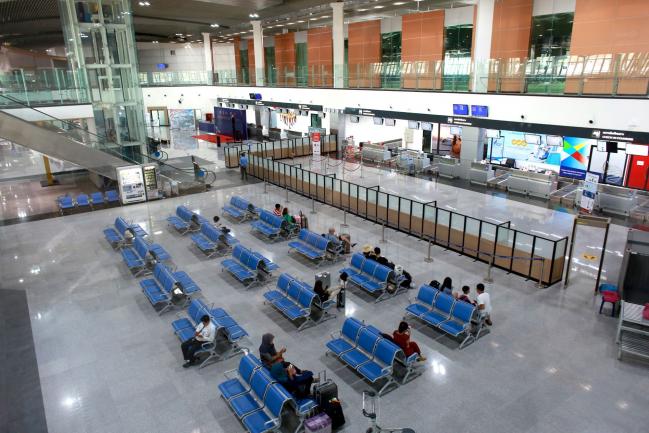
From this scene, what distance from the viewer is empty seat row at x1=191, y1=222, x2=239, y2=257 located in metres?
13.6

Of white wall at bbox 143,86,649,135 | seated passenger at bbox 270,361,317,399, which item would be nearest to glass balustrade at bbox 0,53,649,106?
white wall at bbox 143,86,649,135

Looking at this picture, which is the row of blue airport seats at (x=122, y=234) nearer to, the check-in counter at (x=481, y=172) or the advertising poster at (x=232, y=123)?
the check-in counter at (x=481, y=172)

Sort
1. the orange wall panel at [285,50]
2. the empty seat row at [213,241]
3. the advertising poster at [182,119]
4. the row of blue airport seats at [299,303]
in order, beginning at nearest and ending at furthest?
the row of blue airport seats at [299,303] → the empty seat row at [213,241] → the orange wall panel at [285,50] → the advertising poster at [182,119]

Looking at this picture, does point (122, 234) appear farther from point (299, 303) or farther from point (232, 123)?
point (232, 123)

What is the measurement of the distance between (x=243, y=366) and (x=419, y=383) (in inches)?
126

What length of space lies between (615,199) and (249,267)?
14961mm

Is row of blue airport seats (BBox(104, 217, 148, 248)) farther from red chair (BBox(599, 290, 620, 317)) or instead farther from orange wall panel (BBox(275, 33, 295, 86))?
orange wall panel (BBox(275, 33, 295, 86))

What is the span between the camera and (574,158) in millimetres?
21844

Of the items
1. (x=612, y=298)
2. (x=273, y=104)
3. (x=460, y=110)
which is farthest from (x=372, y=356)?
(x=273, y=104)

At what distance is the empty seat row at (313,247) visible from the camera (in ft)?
41.8

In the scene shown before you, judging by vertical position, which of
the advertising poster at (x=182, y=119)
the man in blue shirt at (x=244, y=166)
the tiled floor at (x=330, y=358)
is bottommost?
the tiled floor at (x=330, y=358)

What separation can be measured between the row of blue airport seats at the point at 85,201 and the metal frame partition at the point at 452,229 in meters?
8.41

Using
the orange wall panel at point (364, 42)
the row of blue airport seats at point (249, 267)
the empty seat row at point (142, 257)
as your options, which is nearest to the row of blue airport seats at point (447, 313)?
the row of blue airport seats at point (249, 267)

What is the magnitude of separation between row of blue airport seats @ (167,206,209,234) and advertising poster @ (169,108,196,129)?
3320 cm
